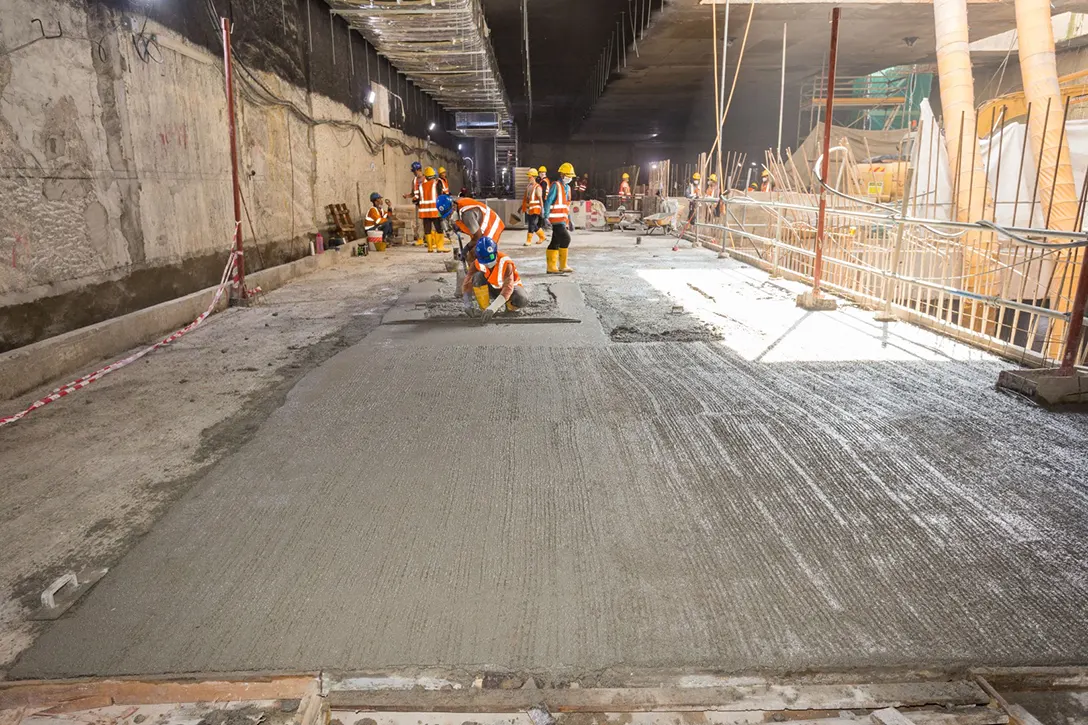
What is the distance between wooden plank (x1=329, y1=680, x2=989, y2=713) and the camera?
6.69 feet

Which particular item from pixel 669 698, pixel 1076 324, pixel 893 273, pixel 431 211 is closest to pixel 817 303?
pixel 893 273

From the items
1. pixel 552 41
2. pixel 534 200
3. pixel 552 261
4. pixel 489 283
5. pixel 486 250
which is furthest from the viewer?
pixel 552 41

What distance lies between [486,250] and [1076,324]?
514 cm

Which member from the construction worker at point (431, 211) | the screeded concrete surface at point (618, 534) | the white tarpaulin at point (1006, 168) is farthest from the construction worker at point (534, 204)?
the screeded concrete surface at point (618, 534)

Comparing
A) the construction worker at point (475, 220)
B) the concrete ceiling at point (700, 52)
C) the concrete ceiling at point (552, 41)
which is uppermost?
the concrete ceiling at point (552, 41)

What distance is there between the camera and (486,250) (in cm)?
726

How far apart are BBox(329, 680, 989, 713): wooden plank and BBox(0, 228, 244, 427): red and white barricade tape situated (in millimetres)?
4088

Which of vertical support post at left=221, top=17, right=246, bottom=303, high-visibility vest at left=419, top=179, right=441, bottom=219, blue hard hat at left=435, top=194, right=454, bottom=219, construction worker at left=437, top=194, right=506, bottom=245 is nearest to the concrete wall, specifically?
vertical support post at left=221, top=17, right=246, bottom=303

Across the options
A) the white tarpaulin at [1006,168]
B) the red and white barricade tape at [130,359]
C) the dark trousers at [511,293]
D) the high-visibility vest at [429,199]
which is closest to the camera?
the red and white barricade tape at [130,359]

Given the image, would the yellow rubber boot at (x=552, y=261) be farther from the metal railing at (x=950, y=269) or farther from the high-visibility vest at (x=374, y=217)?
the high-visibility vest at (x=374, y=217)

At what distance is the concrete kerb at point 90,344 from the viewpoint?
Answer: 527 centimetres

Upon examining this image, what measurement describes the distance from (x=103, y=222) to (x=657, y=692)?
7.01m

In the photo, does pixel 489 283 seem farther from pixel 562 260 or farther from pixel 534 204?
pixel 534 204

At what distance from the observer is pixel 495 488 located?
3482mm
